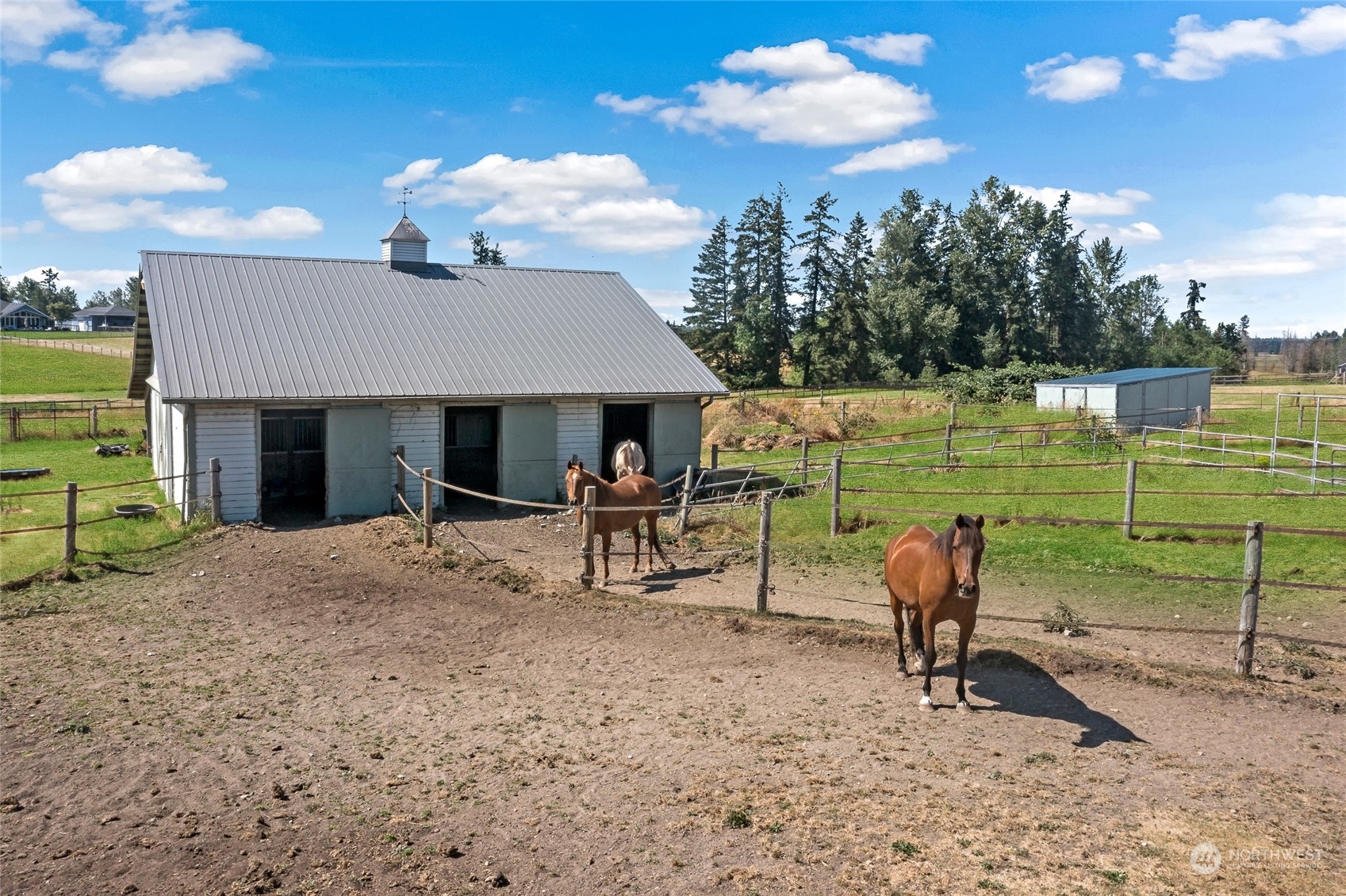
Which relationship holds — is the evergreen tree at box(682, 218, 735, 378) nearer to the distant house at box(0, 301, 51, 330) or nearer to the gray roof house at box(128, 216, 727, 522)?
the gray roof house at box(128, 216, 727, 522)

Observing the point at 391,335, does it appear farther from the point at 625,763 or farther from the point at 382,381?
the point at 625,763

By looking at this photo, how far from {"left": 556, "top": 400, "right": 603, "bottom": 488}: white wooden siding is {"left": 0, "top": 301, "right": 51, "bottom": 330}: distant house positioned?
120m

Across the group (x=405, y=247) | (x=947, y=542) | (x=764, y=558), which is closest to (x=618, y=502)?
(x=764, y=558)

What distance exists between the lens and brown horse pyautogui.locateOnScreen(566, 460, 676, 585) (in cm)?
1267

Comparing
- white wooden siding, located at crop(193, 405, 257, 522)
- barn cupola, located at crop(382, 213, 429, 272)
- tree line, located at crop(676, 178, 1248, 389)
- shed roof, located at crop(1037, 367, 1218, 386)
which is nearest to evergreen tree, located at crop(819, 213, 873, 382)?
tree line, located at crop(676, 178, 1248, 389)

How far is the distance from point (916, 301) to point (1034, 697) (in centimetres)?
5585

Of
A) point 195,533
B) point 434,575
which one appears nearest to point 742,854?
point 434,575

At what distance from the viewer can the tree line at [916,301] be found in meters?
59.3

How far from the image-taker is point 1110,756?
6555mm

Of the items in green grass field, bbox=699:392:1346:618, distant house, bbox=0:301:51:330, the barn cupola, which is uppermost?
distant house, bbox=0:301:51:330

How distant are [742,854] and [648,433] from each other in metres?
15.5

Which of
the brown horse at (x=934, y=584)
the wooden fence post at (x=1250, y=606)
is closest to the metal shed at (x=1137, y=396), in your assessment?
the wooden fence post at (x=1250, y=606)

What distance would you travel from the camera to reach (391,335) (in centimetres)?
1992

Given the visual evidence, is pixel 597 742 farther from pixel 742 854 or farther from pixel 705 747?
pixel 742 854
